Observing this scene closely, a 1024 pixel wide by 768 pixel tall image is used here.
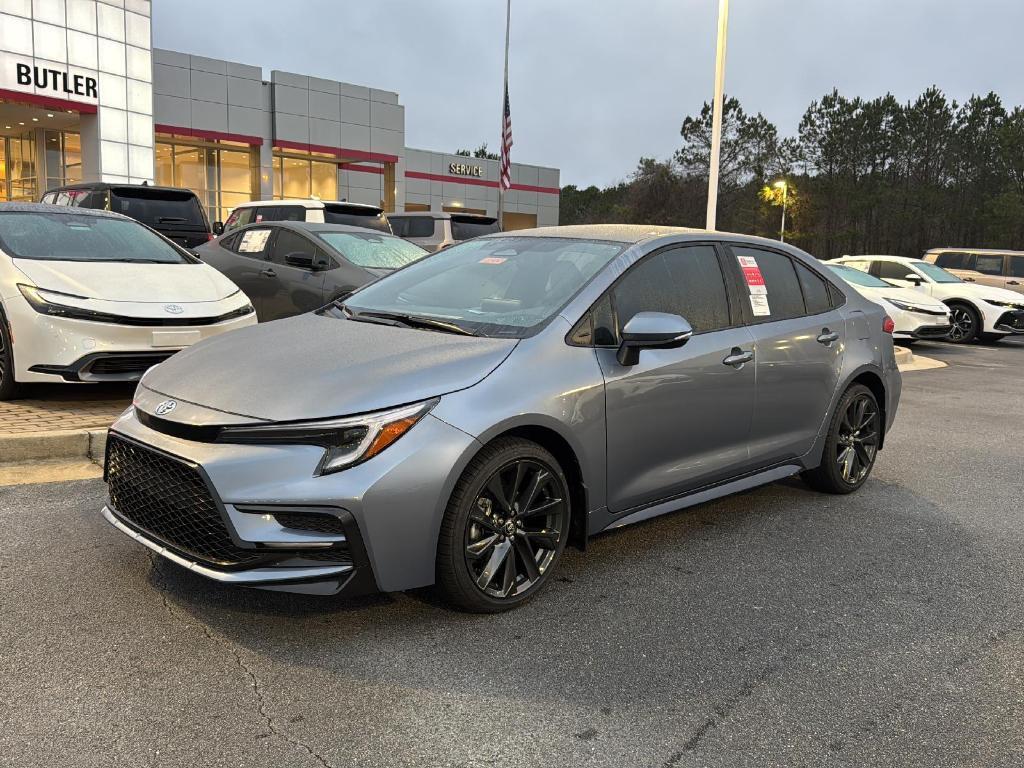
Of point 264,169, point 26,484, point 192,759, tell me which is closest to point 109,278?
point 26,484

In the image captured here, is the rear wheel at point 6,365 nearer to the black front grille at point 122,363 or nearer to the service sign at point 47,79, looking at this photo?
the black front grille at point 122,363

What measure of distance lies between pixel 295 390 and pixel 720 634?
1.91 meters

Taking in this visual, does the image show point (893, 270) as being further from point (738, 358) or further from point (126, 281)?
point (126, 281)

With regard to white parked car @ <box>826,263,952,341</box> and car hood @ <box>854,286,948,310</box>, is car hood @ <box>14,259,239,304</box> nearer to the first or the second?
white parked car @ <box>826,263,952,341</box>

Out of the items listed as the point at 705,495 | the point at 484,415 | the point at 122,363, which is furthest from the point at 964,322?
the point at 484,415

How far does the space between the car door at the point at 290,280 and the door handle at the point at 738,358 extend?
218 inches

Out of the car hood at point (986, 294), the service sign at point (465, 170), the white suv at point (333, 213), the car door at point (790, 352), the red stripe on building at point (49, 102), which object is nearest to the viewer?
the car door at point (790, 352)

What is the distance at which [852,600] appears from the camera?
3863 mm

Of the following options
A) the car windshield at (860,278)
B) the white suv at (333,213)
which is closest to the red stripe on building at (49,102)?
the white suv at (333,213)

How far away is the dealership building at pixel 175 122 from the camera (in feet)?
80.1

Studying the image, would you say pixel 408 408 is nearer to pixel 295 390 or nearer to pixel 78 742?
pixel 295 390

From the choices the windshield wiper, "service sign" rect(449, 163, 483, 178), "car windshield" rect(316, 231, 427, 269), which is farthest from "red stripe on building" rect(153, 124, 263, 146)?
the windshield wiper

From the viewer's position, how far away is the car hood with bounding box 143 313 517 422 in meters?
3.21

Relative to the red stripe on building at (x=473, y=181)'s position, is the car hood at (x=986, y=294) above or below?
below
